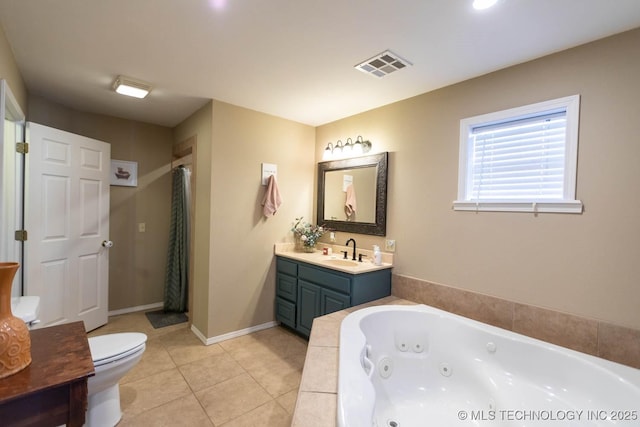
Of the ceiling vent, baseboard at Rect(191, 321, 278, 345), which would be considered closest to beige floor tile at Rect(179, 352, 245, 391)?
baseboard at Rect(191, 321, 278, 345)

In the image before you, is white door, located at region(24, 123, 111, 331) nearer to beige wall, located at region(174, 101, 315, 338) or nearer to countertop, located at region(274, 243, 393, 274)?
beige wall, located at region(174, 101, 315, 338)

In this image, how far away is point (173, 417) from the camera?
5.92 ft

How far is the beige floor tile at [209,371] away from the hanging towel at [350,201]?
5.87 ft

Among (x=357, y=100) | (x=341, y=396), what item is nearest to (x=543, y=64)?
(x=357, y=100)

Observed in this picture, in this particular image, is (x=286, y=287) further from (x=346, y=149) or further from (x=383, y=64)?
(x=383, y=64)

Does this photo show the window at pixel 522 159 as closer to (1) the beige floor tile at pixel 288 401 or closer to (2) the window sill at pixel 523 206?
(2) the window sill at pixel 523 206

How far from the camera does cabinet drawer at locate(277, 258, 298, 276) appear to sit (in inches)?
118

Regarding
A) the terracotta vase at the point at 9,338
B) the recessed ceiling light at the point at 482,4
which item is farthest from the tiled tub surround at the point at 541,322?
the terracotta vase at the point at 9,338

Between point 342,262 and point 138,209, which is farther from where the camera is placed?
point 138,209

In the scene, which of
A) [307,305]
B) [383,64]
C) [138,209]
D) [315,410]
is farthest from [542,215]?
[138,209]

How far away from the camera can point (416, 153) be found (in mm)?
2506

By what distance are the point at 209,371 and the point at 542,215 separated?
270 cm

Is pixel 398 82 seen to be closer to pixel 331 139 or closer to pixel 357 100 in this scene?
pixel 357 100

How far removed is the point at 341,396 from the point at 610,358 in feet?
5.17
